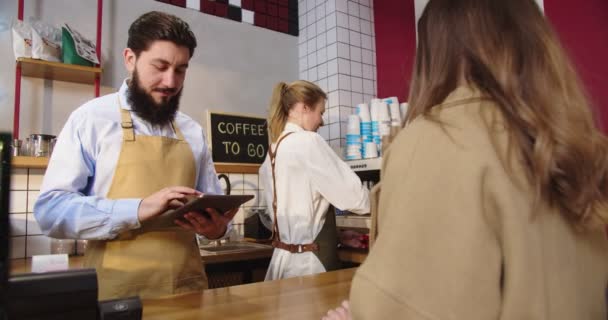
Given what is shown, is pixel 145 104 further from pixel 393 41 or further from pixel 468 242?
pixel 393 41

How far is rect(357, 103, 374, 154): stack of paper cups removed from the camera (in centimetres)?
305

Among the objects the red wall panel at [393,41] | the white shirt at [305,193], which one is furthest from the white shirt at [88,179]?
the red wall panel at [393,41]

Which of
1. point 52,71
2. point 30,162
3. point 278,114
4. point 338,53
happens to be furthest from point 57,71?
point 338,53

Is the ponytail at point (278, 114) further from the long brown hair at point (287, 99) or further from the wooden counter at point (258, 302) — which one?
the wooden counter at point (258, 302)

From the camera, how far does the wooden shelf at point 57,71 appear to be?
2.35 metres

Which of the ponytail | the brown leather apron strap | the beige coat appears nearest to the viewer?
the beige coat

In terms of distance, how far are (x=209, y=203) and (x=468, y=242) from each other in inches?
30.0

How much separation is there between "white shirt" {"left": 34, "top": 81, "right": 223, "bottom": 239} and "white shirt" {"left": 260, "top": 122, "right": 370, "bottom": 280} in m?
0.72

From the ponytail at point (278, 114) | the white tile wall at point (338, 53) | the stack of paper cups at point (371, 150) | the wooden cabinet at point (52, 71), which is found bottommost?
the stack of paper cups at point (371, 150)

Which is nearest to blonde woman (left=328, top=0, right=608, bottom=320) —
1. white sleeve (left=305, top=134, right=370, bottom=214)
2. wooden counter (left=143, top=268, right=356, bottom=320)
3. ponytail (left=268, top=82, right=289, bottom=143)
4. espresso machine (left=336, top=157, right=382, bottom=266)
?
wooden counter (left=143, top=268, right=356, bottom=320)

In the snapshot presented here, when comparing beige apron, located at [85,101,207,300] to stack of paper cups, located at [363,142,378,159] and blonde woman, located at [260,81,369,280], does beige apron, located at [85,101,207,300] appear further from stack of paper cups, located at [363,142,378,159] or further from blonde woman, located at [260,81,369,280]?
stack of paper cups, located at [363,142,378,159]

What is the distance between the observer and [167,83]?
58.2 inches

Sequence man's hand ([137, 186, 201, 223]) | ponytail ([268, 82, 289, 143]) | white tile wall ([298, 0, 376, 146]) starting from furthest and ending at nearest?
white tile wall ([298, 0, 376, 146]) → ponytail ([268, 82, 289, 143]) → man's hand ([137, 186, 201, 223])

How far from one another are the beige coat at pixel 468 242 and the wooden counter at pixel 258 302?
470 millimetres
